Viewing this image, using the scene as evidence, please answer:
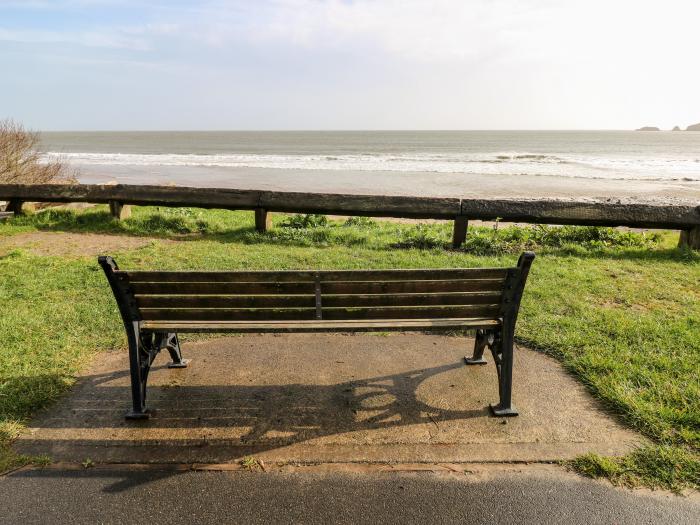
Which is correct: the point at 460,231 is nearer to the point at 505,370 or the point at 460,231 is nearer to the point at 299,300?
the point at 505,370

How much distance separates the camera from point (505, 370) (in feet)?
9.58

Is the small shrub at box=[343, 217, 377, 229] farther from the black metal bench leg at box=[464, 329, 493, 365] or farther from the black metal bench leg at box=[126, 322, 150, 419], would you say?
the black metal bench leg at box=[126, 322, 150, 419]

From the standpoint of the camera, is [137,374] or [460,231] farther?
[460,231]

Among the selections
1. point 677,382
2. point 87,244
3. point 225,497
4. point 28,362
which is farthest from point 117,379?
point 87,244

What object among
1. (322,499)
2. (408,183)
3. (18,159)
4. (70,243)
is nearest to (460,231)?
(322,499)

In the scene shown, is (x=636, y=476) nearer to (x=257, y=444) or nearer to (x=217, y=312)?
(x=257, y=444)

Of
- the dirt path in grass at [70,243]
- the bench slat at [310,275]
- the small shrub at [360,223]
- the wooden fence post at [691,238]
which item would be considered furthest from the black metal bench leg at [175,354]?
the wooden fence post at [691,238]

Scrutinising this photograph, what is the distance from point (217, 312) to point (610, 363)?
277 centimetres

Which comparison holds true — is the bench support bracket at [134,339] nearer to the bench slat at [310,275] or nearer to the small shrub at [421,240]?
the bench slat at [310,275]

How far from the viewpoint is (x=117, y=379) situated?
11.1 ft

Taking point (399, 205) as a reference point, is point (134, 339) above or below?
below

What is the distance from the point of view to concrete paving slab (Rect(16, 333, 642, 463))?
8.52ft

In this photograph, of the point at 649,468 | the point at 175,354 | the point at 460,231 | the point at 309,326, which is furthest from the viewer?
the point at 460,231

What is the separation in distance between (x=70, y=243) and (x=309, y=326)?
5.85 metres
